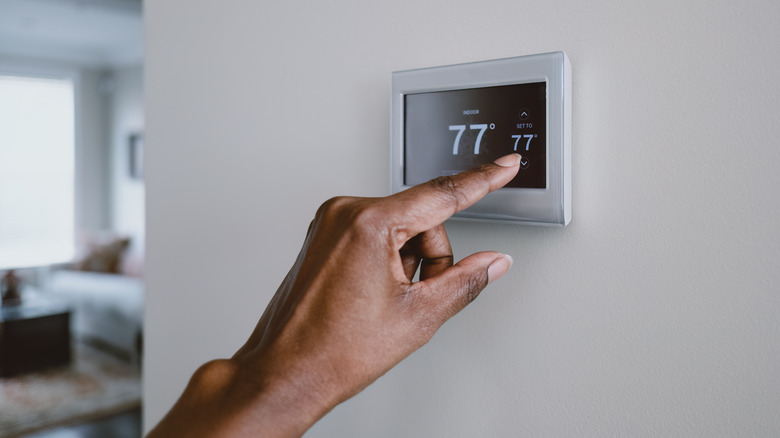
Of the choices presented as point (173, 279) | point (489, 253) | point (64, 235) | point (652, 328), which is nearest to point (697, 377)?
point (652, 328)

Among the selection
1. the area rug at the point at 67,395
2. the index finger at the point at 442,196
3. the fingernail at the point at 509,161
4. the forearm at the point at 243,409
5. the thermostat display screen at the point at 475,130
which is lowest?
the area rug at the point at 67,395

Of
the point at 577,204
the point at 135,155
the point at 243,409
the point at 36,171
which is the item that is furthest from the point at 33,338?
the point at 577,204

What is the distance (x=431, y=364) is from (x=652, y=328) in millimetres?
207

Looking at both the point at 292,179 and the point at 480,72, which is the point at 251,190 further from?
the point at 480,72

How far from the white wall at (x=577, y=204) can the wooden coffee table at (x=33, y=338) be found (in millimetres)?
4159

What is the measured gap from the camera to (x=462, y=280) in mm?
402

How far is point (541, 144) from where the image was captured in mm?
417

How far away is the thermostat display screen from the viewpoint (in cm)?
42

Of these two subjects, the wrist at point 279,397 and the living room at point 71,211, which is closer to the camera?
the wrist at point 279,397

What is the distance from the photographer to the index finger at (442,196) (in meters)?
0.37

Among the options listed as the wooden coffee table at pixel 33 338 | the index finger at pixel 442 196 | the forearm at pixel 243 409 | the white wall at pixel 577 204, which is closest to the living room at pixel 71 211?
the wooden coffee table at pixel 33 338

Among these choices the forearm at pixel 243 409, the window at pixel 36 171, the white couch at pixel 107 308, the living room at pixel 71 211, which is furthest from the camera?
the window at pixel 36 171

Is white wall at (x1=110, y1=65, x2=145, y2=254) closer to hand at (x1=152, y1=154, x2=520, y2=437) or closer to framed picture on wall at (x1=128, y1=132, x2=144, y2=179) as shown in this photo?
framed picture on wall at (x1=128, y1=132, x2=144, y2=179)

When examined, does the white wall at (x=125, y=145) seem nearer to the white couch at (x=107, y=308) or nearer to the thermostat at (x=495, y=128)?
the white couch at (x=107, y=308)
